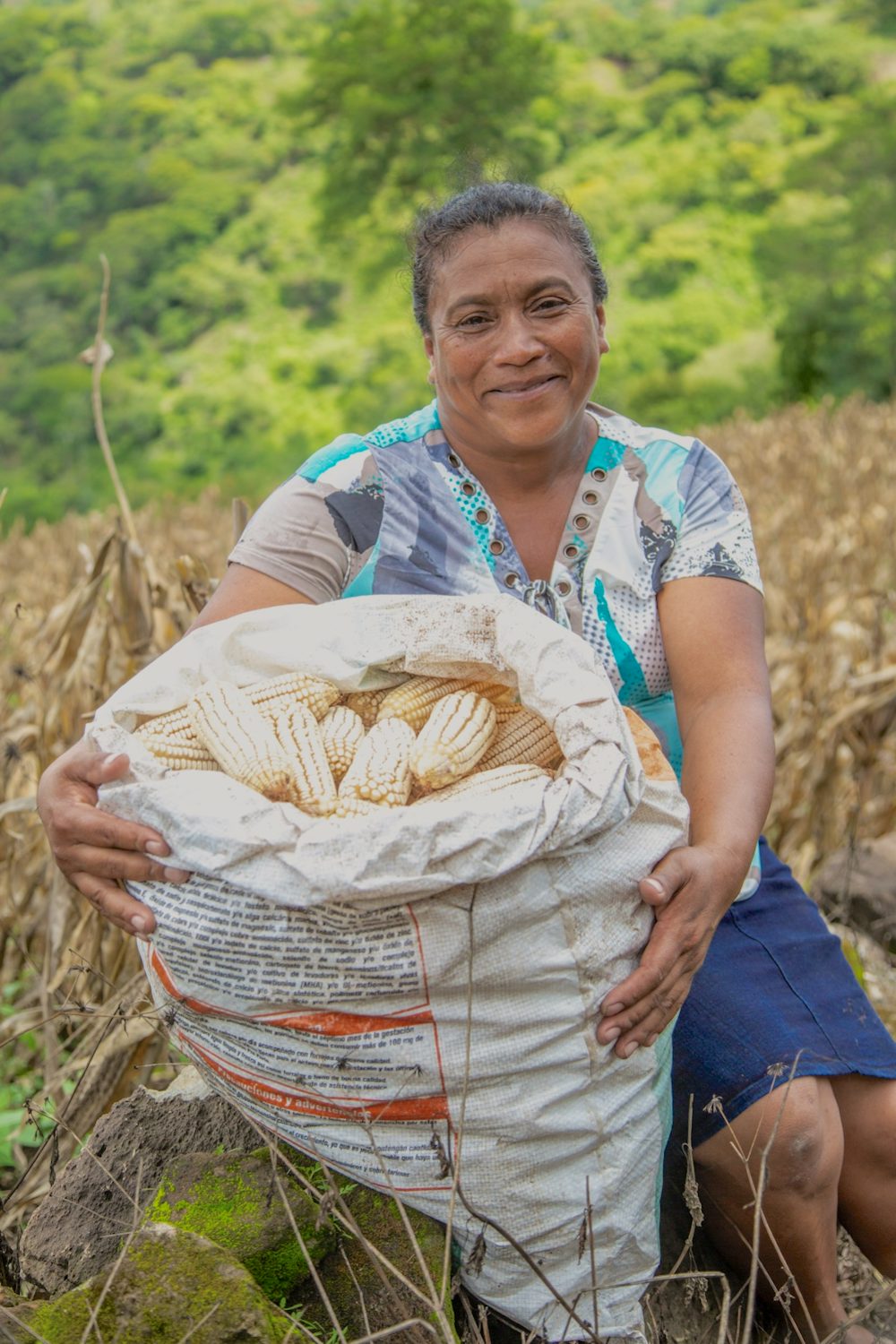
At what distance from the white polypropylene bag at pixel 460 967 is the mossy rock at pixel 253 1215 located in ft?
0.37

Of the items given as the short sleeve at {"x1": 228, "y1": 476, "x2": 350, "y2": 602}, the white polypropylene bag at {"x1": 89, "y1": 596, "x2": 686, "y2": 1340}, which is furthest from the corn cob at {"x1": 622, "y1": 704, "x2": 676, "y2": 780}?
the short sleeve at {"x1": 228, "y1": 476, "x2": 350, "y2": 602}

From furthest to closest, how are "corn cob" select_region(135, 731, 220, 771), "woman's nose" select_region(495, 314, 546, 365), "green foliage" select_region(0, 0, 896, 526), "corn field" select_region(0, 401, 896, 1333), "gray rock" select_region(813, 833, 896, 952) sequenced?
"green foliage" select_region(0, 0, 896, 526) < "gray rock" select_region(813, 833, 896, 952) < "corn field" select_region(0, 401, 896, 1333) < "woman's nose" select_region(495, 314, 546, 365) < "corn cob" select_region(135, 731, 220, 771)

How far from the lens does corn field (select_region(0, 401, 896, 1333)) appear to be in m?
2.60

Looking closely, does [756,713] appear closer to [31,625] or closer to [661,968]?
[661,968]

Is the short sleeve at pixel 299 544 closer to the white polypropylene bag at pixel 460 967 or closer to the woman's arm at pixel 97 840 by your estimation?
the white polypropylene bag at pixel 460 967

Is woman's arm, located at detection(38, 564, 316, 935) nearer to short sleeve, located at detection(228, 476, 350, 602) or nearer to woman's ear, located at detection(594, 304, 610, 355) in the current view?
short sleeve, located at detection(228, 476, 350, 602)

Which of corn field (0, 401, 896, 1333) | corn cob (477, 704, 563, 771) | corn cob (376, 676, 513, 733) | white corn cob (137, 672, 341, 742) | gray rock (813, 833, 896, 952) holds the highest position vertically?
white corn cob (137, 672, 341, 742)

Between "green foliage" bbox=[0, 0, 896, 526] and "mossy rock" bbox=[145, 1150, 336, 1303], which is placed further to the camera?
"green foliage" bbox=[0, 0, 896, 526]

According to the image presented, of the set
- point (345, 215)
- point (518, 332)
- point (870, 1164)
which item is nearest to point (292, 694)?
point (518, 332)

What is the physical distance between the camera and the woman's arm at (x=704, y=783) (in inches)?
68.3

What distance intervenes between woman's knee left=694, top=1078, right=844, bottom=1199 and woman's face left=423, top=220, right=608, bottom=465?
1232 mm

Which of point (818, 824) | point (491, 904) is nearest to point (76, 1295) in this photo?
point (491, 904)

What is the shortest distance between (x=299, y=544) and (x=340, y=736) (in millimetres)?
570

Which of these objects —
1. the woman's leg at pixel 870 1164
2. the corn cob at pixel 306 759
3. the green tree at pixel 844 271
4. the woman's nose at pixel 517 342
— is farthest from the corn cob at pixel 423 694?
the green tree at pixel 844 271
